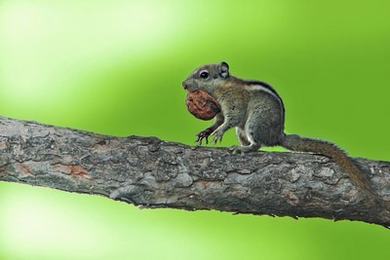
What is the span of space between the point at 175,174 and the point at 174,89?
0.65m

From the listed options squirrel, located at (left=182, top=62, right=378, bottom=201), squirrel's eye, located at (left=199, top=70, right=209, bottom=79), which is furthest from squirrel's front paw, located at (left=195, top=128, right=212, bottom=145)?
squirrel's eye, located at (left=199, top=70, right=209, bottom=79)

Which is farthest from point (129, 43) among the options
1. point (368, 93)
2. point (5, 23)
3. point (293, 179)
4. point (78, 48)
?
point (293, 179)

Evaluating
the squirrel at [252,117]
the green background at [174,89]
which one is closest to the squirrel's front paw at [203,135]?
the squirrel at [252,117]

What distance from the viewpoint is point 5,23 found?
2.25 metres

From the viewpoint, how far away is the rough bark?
1505 millimetres

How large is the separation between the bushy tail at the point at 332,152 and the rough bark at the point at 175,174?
0.6 inches

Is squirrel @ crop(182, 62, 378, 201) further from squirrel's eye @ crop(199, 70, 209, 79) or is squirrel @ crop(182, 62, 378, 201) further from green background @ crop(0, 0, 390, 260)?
green background @ crop(0, 0, 390, 260)

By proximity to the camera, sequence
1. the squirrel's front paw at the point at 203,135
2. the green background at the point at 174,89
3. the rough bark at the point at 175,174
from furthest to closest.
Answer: the green background at the point at 174,89 < the squirrel's front paw at the point at 203,135 < the rough bark at the point at 175,174

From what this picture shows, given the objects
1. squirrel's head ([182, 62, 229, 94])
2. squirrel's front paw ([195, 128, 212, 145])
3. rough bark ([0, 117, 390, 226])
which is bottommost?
rough bark ([0, 117, 390, 226])

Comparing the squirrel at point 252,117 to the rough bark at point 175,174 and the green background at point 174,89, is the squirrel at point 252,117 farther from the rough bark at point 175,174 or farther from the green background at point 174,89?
the green background at point 174,89

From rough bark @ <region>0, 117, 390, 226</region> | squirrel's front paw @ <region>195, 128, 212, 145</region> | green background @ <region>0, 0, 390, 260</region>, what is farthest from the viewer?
green background @ <region>0, 0, 390, 260</region>

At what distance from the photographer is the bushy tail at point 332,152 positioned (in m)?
1.51

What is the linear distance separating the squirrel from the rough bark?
27mm

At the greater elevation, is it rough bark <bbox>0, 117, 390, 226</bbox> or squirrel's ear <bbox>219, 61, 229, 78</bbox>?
squirrel's ear <bbox>219, 61, 229, 78</bbox>
